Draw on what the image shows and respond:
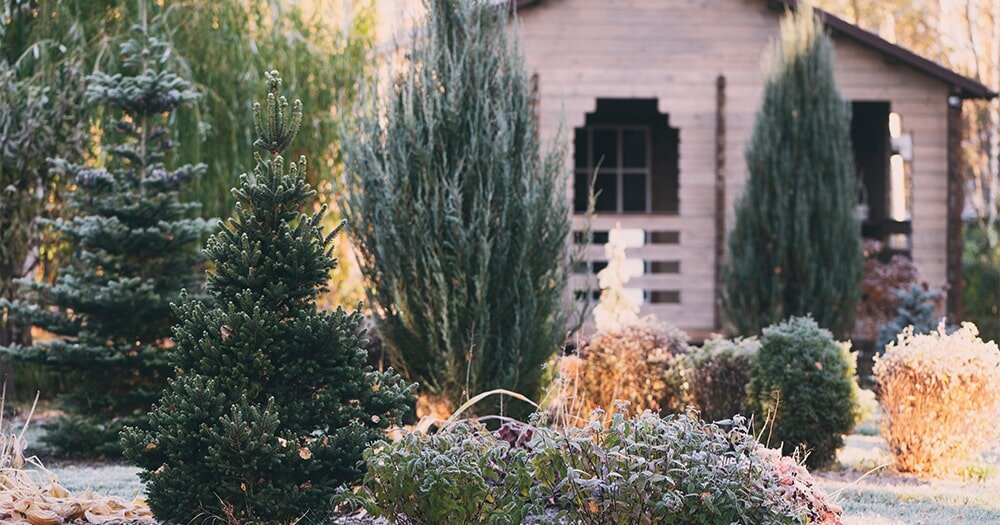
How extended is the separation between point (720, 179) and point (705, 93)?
1.08 m

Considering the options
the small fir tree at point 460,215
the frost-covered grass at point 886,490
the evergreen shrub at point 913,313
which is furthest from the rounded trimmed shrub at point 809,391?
the evergreen shrub at point 913,313

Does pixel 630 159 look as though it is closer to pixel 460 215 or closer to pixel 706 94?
pixel 706 94

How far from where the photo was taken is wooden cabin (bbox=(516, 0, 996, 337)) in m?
13.8

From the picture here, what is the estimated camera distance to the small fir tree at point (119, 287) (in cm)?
873

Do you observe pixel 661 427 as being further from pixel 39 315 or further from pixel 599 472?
pixel 39 315

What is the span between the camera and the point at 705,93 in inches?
553

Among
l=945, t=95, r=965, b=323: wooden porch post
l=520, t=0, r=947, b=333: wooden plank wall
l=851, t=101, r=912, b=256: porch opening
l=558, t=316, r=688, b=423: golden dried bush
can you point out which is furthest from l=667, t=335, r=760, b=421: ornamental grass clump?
l=851, t=101, r=912, b=256: porch opening

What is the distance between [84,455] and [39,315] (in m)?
1.16

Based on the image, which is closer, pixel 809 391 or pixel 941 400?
pixel 941 400

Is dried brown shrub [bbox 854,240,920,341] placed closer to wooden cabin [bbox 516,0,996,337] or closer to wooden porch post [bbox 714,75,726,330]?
wooden cabin [bbox 516,0,996,337]

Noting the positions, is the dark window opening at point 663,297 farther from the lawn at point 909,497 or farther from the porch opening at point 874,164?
the lawn at point 909,497

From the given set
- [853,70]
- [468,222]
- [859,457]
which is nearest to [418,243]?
[468,222]

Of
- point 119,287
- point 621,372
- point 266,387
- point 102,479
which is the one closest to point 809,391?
point 621,372

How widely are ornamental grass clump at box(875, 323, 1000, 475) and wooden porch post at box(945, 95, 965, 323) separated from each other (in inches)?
261
